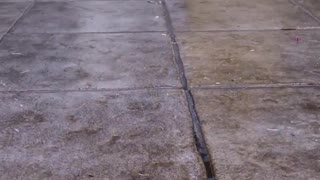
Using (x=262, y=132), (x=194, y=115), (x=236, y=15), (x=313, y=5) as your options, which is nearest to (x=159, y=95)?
(x=194, y=115)

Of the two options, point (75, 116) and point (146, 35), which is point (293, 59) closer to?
point (146, 35)

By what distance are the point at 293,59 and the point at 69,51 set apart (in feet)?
7.33

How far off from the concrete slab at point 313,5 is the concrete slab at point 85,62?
239cm

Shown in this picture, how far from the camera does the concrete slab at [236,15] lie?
18.6 feet

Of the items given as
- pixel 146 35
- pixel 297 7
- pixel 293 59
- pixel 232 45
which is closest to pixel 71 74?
pixel 146 35

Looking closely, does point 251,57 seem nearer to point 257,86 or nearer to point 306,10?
point 257,86

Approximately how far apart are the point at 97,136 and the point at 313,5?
15.7 ft

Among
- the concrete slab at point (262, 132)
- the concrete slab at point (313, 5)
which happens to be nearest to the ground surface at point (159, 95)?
the concrete slab at point (262, 132)

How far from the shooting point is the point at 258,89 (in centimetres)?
380

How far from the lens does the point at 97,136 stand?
10.1ft

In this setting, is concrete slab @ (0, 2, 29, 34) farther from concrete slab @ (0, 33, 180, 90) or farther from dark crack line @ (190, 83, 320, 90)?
dark crack line @ (190, 83, 320, 90)

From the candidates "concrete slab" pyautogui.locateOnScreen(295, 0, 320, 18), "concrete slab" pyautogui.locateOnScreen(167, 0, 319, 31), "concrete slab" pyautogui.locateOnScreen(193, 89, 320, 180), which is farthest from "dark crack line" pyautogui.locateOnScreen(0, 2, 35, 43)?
"concrete slab" pyautogui.locateOnScreen(295, 0, 320, 18)

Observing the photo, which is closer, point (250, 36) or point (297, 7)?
point (250, 36)

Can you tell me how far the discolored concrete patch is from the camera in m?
2.69
